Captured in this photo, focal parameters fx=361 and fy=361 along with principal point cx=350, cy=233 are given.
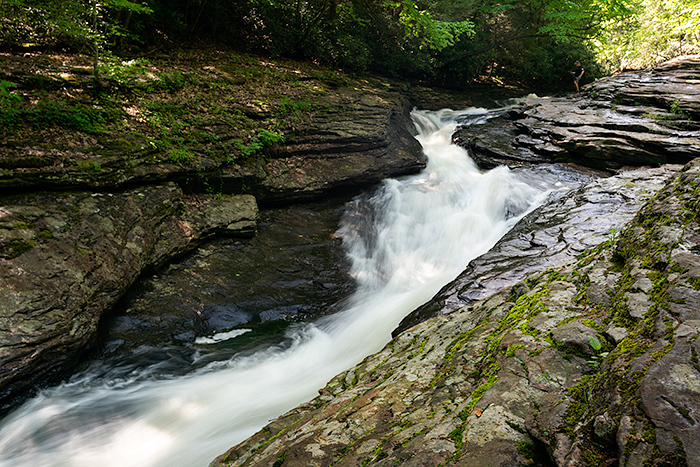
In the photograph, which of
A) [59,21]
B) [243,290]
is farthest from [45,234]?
[59,21]

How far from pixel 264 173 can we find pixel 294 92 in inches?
130

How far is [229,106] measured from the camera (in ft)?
27.0

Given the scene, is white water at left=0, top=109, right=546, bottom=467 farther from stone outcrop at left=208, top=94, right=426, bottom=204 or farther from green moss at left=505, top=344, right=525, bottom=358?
green moss at left=505, top=344, right=525, bottom=358

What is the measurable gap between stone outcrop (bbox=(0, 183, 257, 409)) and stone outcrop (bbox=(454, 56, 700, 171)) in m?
9.00

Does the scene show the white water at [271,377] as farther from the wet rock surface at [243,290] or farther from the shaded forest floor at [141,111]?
the shaded forest floor at [141,111]

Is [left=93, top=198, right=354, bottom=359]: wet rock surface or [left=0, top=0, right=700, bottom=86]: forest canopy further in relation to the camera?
[left=0, top=0, right=700, bottom=86]: forest canopy

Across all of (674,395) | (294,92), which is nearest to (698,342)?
(674,395)

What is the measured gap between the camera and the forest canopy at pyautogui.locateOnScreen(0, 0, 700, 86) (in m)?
7.44

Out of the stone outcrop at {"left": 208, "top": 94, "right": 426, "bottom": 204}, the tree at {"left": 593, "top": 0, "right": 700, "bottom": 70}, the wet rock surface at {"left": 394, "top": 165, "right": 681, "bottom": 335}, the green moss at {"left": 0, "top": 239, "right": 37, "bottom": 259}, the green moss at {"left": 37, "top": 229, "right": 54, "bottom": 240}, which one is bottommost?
the wet rock surface at {"left": 394, "top": 165, "right": 681, "bottom": 335}

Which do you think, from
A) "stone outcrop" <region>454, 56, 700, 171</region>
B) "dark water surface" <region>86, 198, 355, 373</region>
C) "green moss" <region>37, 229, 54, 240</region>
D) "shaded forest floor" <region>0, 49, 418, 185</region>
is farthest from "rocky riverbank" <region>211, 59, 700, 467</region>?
"stone outcrop" <region>454, 56, 700, 171</region>

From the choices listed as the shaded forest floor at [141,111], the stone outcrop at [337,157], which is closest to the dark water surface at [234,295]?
the stone outcrop at [337,157]

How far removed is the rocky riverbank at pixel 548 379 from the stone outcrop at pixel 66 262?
9.83 feet

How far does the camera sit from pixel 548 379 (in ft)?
6.46

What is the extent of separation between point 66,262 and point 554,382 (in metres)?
5.58
